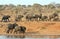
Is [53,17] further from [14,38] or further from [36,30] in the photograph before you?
[14,38]

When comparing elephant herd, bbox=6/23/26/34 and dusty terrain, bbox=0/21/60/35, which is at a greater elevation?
elephant herd, bbox=6/23/26/34

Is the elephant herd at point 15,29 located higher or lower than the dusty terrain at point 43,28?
higher

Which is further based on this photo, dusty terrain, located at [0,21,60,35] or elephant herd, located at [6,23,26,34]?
dusty terrain, located at [0,21,60,35]

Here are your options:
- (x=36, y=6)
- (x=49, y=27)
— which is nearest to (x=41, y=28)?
(x=49, y=27)

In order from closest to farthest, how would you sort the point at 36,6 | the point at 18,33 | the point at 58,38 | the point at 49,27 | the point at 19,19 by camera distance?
the point at 58,38 → the point at 18,33 → the point at 49,27 → the point at 19,19 → the point at 36,6

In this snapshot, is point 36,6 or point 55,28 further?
point 36,6

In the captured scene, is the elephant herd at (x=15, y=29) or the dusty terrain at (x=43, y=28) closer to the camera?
the elephant herd at (x=15, y=29)

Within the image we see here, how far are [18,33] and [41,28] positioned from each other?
4746 mm

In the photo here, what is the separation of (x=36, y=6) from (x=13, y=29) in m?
39.6

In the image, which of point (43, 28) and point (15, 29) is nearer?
point (15, 29)

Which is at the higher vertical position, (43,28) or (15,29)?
(15,29)

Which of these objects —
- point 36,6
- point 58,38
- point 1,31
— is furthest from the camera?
point 36,6

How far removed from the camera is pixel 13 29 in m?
26.4

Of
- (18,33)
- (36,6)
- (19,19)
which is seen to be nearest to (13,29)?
(18,33)
